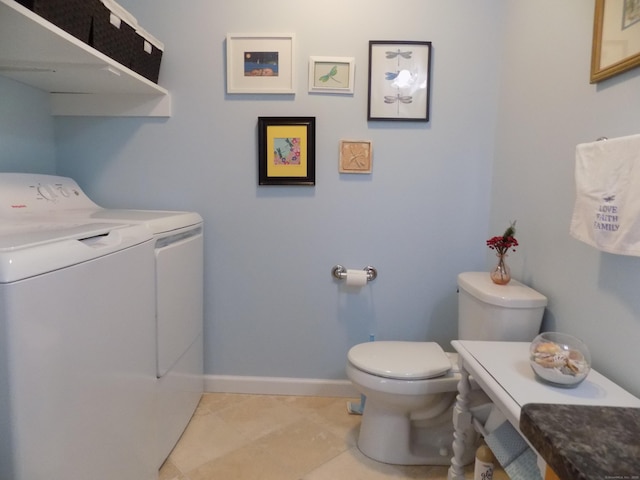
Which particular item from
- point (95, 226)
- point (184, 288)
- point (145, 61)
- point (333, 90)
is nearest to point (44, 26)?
point (95, 226)

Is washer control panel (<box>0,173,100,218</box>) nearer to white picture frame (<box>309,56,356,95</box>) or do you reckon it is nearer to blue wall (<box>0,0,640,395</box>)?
blue wall (<box>0,0,640,395</box>)

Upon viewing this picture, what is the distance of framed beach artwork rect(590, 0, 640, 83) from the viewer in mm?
1020

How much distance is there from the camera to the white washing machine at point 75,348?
751 millimetres

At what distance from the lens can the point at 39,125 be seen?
5.79 feet

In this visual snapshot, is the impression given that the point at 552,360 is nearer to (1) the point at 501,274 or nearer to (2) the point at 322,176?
(1) the point at 501,274

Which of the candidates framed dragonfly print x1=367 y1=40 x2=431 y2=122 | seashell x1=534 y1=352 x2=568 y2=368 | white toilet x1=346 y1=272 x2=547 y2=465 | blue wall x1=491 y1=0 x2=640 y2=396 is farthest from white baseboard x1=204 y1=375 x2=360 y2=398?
framed dragonfly print x1=367 y1=40 x2=431 y2=122

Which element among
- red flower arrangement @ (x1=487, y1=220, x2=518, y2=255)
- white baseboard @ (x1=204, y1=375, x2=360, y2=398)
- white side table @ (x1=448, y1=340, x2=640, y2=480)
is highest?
red flower arrangement @ (x1=487, y1=220, x2=518, y2=255)

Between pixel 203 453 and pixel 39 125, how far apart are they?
1673 millimetres

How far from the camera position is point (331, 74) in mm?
1821

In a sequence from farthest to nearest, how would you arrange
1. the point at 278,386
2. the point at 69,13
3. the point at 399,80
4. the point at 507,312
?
the point at 278,386 < the point at 399,80 < the point at 507,312 < the point at 69,13

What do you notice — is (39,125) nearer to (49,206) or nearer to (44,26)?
(49,206)

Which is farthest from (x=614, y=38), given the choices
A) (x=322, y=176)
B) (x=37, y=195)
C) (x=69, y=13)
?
(x=37, y=195)

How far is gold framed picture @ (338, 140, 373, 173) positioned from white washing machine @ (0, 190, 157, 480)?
39.2 inches

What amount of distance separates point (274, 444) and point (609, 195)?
1525 millimetres
